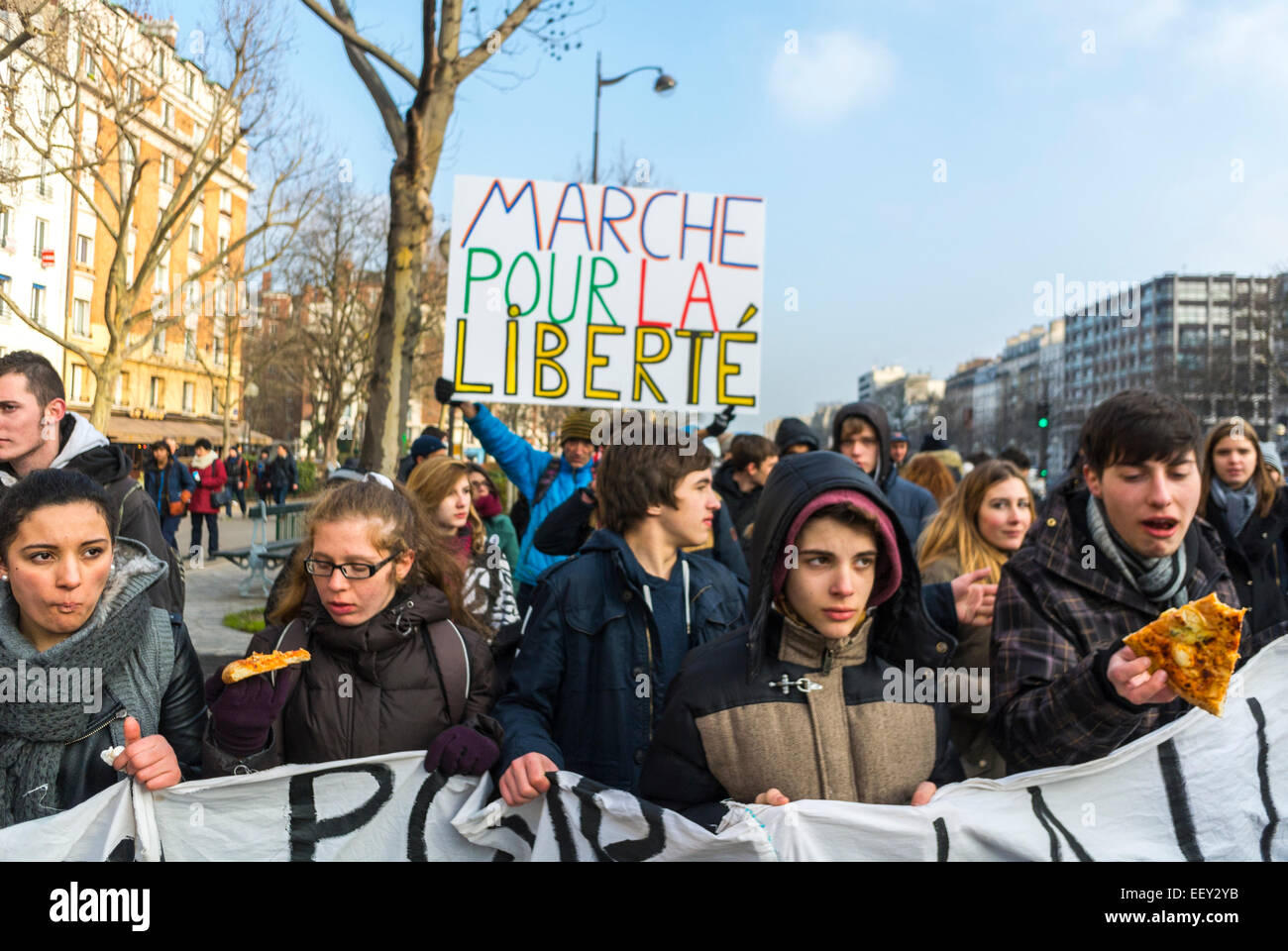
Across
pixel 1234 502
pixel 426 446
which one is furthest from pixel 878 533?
pixel 426 446

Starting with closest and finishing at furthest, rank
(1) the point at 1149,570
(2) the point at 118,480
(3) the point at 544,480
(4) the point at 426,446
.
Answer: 1. (1) the point at 1149,570
2. (2) the point at 118,480
3. (3) the point at 544,480
4. (4) the point at 426,446

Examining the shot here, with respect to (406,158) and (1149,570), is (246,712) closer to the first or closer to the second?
(1149,570)

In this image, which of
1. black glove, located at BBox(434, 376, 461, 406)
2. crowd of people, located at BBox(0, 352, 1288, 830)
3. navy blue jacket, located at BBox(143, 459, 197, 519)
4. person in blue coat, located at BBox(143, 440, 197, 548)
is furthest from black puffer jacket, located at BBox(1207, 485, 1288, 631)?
navy blue jacket, located at BBox(143, 459, 197, 519)

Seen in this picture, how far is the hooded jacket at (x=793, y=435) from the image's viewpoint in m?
6.76

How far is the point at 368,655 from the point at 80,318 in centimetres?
3635

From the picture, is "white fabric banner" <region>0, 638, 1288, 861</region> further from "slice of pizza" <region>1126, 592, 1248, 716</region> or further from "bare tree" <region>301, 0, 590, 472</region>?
"bare tree" <region>301, 0, 590, 472</region>

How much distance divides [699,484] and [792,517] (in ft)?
2.74

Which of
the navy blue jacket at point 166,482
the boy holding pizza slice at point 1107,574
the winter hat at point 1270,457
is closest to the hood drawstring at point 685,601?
the boy holding pizza slice at point 1107,574

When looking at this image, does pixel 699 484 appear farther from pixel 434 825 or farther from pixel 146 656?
pixel 146 656

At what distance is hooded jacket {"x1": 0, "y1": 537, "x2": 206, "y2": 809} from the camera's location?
2441 mm

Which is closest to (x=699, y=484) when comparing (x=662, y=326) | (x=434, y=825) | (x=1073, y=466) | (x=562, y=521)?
(x=562, y=521)

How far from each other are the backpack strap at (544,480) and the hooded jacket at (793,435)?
5.75ft

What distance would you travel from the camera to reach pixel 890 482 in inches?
218

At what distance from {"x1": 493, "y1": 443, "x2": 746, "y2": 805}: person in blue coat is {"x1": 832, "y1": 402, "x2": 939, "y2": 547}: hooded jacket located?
252 centimetres
